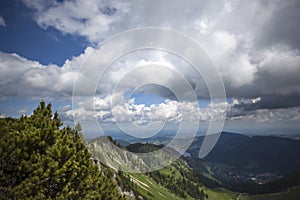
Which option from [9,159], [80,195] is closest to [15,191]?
[9,159]

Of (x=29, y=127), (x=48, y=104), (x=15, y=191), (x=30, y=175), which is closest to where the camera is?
(x=15, y=191)

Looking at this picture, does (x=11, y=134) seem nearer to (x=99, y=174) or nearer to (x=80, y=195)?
(x=80, y=195)

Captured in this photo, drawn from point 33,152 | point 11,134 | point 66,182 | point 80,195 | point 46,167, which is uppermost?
point 11,134

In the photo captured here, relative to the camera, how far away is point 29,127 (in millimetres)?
19047

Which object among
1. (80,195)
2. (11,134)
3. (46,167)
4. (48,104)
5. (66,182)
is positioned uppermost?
(48,104)

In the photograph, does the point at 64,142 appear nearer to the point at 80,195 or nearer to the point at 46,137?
the point at 46,137

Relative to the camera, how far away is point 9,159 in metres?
17.3

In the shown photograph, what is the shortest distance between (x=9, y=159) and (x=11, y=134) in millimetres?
1859

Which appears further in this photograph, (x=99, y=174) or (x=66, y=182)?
(x=99, y=174)

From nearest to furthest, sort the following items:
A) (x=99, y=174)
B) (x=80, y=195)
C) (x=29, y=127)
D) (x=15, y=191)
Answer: (x=15, y=191), (x=29, y=127), (x=80, y=195), (x=99, y=174)

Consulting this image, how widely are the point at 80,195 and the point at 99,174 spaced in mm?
→ 5065

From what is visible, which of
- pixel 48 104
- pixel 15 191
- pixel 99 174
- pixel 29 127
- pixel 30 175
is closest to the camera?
pixel 15 191

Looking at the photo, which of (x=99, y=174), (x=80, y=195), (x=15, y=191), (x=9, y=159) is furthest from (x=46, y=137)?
(x=99, y=174)

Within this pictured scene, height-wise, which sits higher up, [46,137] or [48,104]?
[48,104]
